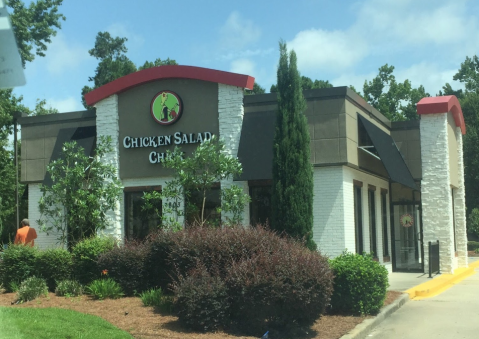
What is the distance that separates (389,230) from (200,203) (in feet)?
26.0

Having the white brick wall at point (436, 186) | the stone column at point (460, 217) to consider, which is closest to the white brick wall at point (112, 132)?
the white brick wall at point (436, 186)

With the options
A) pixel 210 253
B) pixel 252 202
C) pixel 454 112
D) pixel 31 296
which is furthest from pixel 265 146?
pixel 454 112

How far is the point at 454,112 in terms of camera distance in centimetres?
2111

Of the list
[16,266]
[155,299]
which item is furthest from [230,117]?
[155,299]

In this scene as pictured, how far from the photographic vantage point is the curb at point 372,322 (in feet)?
30.6

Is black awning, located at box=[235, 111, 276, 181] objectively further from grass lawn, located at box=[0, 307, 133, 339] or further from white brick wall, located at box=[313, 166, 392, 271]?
grass lawn, located at box=[0, 307, 133, 339]

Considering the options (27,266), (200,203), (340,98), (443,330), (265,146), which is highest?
(340,98)

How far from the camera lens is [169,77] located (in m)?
17.1

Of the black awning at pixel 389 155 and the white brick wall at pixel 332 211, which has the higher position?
the black awning at pixel 389 155

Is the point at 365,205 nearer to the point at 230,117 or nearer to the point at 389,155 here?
the point at 389,155

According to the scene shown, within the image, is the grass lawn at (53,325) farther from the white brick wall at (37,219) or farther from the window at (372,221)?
the window at (372,221)

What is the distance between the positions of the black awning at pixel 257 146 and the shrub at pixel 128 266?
14.7ft

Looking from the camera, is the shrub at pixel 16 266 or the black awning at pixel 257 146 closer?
the shrub at pixel 16 266

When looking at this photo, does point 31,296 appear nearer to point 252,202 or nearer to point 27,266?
point 27,266
